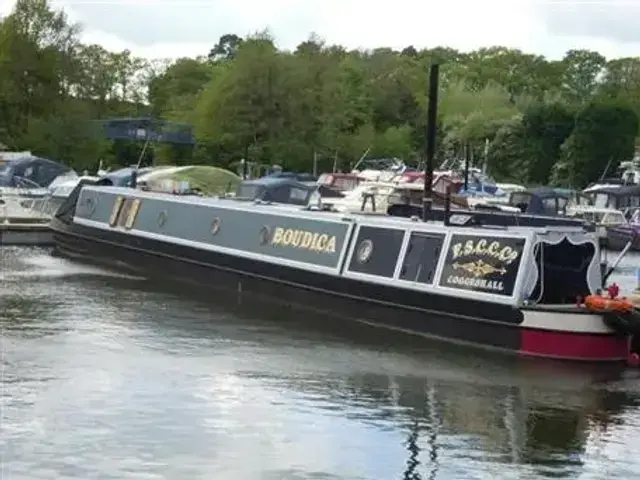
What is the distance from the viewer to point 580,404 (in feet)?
56.2

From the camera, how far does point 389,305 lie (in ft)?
73.2

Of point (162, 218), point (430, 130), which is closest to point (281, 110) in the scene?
point (162, 218)

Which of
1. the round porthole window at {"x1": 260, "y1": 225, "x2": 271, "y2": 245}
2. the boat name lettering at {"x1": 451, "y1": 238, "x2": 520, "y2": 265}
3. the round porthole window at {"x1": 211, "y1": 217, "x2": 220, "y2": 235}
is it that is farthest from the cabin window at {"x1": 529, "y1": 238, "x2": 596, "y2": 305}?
the round porthole window at {"x1": 211, "y1": 217, "x2": 220, "y2": 235}

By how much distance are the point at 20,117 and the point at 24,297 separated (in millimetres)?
42863

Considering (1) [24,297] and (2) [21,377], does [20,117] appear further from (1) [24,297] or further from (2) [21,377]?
(2) [21,377]

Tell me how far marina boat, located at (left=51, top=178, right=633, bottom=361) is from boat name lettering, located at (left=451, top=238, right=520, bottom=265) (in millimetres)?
21

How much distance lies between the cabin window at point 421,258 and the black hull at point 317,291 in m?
0.31

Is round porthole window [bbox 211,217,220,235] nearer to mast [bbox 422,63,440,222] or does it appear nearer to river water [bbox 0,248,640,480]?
river water [bbox 0,248,640,480]

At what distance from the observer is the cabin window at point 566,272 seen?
809 inches

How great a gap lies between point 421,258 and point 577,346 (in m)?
3.71

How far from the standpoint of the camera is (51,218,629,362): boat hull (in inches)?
764

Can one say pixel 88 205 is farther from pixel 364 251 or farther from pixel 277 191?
pixel 364 251

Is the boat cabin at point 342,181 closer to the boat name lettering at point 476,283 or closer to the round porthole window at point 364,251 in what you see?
the round porthole window at point 364,251

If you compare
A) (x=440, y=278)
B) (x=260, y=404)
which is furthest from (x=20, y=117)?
(x=260, y=404)
